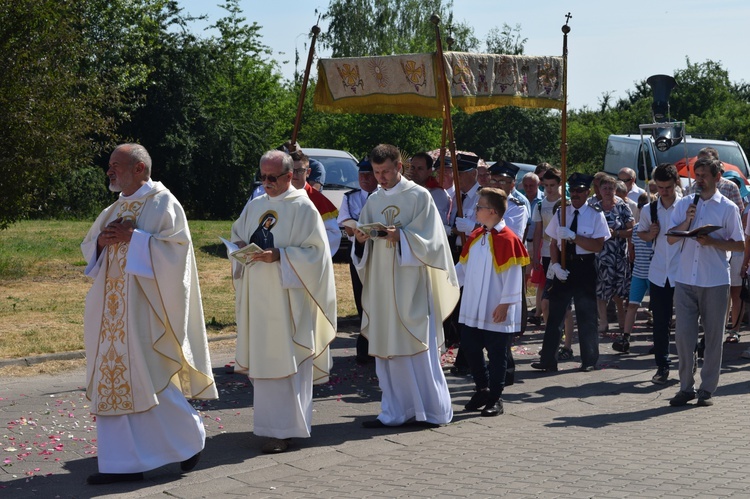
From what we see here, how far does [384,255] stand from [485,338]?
3.49ft

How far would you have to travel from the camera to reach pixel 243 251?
716 cm

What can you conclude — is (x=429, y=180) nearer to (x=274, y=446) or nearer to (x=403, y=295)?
(x=403, y=295)

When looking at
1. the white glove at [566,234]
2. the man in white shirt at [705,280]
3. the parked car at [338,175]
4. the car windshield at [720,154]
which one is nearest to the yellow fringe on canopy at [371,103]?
the white glove at [566,234]

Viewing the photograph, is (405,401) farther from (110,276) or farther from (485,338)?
(110,276)

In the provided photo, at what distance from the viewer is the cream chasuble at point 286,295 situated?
23.7 feet

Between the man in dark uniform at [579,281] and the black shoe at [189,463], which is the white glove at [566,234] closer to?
the man in dark uniform at [579,281]

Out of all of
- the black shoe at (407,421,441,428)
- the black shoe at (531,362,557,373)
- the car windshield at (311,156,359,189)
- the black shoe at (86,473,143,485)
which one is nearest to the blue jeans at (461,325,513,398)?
the black shoe at (407,421,441,428)

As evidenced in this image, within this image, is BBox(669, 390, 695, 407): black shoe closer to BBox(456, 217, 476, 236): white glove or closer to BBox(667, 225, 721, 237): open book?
BBox(667, 225, 721, 237): open book

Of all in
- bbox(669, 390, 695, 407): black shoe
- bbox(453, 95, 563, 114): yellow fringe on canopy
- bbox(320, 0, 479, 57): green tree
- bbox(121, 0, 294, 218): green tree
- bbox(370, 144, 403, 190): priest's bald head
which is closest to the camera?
bbox(370, 144, 403, 190): priest's bald head

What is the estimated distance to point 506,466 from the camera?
674cm

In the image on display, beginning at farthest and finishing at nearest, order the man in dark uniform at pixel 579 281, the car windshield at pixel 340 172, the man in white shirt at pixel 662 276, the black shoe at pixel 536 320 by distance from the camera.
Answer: the car windshield at pixel 340 172 < the black shoe at pixel 536 320 < the man in dark uniform at pixel 579 281 < the man in white shirt at pixel 662 276

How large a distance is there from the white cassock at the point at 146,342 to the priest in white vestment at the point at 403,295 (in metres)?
1.70

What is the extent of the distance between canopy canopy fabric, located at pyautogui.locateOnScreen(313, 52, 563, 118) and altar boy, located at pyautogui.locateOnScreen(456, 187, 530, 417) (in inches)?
101

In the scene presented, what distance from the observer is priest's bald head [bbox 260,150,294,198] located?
7.34 metres
